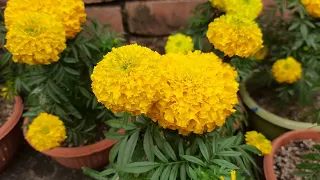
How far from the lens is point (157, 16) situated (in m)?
2.07

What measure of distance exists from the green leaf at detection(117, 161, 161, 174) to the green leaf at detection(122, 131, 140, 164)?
22mm

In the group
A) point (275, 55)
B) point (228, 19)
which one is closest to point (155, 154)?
point (228, 19)

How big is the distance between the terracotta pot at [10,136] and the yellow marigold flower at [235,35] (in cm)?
111

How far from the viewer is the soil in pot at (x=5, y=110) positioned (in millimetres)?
1852

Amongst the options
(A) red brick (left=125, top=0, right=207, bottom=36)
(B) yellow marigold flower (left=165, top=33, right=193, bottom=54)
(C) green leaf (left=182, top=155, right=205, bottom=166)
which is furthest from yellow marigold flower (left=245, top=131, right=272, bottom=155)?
(A) red brick (left=125, top=0, right=207, bottom=36)

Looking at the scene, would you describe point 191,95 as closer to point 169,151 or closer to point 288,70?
point 169,151

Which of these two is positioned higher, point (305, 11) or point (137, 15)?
point (305, 11)

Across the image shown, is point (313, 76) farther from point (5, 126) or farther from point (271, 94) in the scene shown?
point (5, 126)

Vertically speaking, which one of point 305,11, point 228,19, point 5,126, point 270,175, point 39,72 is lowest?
point 5,126

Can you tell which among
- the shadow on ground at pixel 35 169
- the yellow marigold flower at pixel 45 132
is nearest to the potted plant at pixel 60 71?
the yellow marigold flower at pixel 45 132

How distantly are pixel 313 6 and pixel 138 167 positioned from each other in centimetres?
99

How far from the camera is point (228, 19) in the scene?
111 cm

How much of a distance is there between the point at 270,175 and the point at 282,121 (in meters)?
0.37

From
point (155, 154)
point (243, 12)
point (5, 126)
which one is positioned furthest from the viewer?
point (5, 126)
